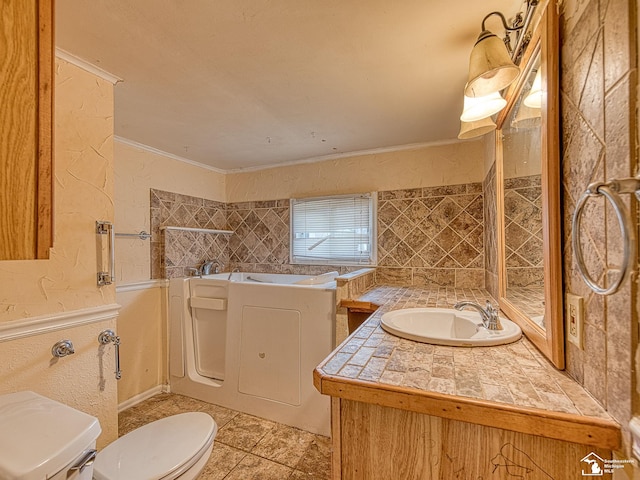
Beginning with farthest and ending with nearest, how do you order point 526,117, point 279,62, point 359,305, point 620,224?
1. point 359,305
2. point 279,62
3. point 526,117
4. point 620,224

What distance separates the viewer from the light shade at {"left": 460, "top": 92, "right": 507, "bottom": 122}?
1095 millimetres

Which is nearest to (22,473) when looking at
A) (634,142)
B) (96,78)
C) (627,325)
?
(627,325)

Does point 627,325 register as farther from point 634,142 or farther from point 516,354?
point 516,354

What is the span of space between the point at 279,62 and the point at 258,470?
2.19 m

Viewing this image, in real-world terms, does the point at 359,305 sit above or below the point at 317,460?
above

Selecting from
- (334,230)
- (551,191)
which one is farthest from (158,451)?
(334,230)

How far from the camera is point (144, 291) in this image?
2.29 meters

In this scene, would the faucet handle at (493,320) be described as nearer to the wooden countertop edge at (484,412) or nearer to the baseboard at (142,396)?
the wooden countertop edge at (484,412)

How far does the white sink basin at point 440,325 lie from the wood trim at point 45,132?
3.63 feet

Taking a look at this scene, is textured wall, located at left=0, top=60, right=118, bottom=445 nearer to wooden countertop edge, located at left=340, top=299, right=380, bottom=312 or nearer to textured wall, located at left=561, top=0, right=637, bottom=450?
wooden countertop edge, located at left=340, top=299, right=380, bottom=312

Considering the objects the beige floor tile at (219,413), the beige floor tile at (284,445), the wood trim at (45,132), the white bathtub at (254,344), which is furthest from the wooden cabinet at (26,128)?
the beige floor tile at (219,413)

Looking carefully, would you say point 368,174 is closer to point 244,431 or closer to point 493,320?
point 493,320

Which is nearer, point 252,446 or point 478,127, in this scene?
point 478,127

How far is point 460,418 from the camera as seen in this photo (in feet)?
2.10
